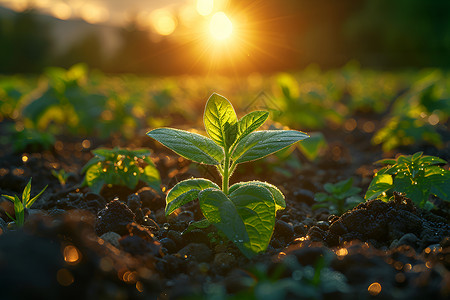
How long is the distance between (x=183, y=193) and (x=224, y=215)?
0.26m

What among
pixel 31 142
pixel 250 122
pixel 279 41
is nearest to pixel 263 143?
pixel 250 122

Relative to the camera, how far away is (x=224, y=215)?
140 cm

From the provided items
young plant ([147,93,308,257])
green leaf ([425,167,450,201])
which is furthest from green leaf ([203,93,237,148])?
green leaf ([425,167,450,201])

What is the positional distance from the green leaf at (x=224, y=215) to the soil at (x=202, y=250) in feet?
0.46

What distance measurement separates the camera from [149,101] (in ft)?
22.0

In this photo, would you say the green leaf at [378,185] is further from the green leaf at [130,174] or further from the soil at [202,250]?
the green leaf at [130,174]

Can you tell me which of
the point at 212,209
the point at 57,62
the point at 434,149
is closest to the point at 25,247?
the point at 212,209

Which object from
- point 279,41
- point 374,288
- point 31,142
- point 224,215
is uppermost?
point 279,41

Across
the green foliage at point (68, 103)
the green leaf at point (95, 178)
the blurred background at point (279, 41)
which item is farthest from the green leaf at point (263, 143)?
the blurred background at point (279, 41)

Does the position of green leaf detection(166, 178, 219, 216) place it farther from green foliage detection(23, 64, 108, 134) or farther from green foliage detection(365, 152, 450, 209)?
green foliage detection(23, 64, 108, 134)

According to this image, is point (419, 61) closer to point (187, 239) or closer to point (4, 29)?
point (187, 239)

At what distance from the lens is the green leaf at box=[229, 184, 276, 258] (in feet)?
4.61

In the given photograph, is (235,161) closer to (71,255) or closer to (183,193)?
(183,193)

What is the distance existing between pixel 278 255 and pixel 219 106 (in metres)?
0.67
